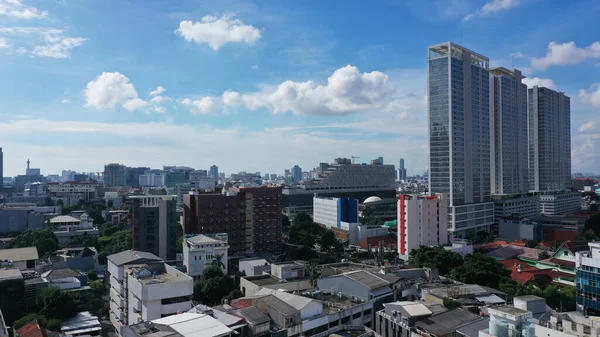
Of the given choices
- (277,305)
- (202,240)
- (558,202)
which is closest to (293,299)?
(277,305)

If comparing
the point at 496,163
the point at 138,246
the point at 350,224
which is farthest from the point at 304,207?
the point at 138,246

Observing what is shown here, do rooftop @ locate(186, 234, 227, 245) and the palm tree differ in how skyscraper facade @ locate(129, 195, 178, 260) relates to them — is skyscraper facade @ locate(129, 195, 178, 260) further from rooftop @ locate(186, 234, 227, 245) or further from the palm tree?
the palm tree

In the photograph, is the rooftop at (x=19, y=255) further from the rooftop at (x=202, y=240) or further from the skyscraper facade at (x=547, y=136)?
the skyscraper facade at (x=547, y=136)

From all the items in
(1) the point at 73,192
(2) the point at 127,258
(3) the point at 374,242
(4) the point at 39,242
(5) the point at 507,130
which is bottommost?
(3) the point at 374,242

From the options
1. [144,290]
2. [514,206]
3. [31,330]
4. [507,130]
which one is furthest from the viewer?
[507,130]

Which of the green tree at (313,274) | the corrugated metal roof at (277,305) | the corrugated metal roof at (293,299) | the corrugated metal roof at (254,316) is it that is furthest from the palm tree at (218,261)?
the corrugated metal roof at (254,316)

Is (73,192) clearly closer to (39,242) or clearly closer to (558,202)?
(39,242)
